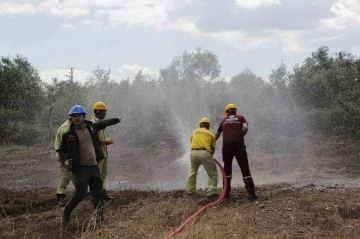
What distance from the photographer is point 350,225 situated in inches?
A: 221

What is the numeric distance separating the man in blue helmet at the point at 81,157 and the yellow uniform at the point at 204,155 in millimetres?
2156

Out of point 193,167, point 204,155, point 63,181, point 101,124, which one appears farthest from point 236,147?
point 63,181

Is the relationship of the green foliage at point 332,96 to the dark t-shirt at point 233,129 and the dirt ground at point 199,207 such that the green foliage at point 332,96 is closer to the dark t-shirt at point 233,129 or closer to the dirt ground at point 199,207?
the dirt ground at point 199,207

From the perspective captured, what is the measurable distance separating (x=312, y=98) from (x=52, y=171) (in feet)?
49.0

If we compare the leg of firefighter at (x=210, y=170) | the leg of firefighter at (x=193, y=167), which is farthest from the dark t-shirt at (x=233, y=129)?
the leg of firefighter at (x=193, y=167)

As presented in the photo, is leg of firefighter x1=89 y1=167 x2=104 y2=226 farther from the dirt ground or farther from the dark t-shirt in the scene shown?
the dark t-shirt

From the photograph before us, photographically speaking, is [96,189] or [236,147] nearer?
[96,189]

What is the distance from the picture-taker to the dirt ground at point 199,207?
540 cm

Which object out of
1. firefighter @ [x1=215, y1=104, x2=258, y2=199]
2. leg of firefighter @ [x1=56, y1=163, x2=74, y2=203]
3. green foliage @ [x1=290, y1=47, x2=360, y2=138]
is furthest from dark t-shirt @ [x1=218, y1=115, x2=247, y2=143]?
green foliage @ [x1=290, y1=47, x2=360, y2=138]

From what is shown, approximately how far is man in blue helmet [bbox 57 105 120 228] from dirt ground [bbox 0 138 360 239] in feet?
1.25

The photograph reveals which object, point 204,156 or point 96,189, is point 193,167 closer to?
point 204,156

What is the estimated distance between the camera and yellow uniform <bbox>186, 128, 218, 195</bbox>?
7.40 metres

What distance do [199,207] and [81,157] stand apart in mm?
2196

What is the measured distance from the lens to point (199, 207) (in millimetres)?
6801
